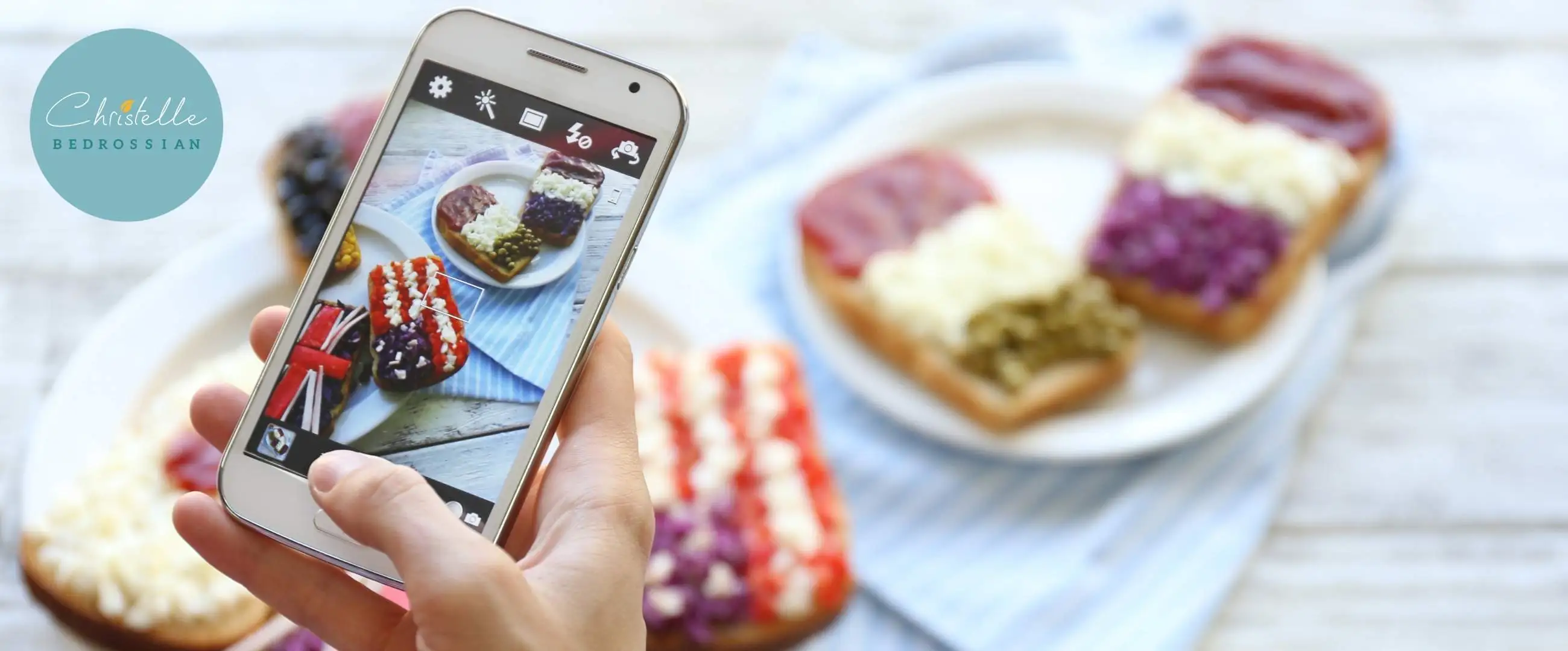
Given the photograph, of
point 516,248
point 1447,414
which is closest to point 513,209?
point 516,248

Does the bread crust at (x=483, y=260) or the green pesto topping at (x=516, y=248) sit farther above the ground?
the green pesto topping at (x=516, y=248)

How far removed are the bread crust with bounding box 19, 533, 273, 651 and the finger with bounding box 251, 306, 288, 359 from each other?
16.7 inches

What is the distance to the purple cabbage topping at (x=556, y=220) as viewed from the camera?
3.09 feet

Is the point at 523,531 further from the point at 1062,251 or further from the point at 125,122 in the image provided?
the point at 1062,251

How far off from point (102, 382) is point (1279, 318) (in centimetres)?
171

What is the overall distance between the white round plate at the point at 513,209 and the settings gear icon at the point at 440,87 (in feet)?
0.24

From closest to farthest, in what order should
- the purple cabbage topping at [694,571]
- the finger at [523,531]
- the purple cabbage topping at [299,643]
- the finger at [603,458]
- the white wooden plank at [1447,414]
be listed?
the finger at [603,458], the finger at [523,531], the purple cabbage topping at [299,643], the purple cabbage topping at [694,571], the white wooden plank at [1447,414]

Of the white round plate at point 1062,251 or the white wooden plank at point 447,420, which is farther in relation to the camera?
the white round plate at point 1062,251

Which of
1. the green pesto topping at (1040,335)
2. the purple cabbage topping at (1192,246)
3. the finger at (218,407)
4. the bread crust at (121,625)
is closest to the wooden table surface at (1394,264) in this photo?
the bread crust at (121,625)

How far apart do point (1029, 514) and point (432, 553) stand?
44.6 inches

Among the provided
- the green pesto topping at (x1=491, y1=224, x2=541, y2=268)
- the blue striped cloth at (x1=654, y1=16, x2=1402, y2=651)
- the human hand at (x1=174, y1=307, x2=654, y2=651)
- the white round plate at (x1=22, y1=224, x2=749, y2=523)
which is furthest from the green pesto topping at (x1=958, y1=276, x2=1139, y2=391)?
the green pesto topping at (x1=491, y1=224, x2=541, y2=268)

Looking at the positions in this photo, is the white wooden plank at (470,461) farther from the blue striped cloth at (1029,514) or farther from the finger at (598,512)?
the blue striped cloth at (1029,514)

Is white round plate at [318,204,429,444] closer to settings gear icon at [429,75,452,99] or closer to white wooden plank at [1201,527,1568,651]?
settings gear icon at [429,75,452,99]

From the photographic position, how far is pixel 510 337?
0.94m
